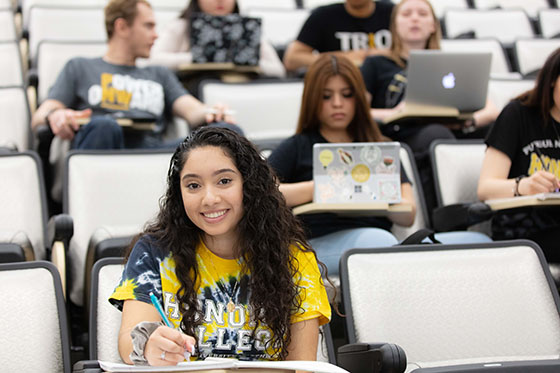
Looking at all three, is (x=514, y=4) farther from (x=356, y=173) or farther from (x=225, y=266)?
(x=225, y=266)

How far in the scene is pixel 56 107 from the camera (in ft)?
11.2

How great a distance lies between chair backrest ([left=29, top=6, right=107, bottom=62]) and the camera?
189 inches

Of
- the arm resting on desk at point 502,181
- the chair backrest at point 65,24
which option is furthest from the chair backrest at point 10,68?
the arm resting on desk at point 502,181

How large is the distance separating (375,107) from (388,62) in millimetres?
212

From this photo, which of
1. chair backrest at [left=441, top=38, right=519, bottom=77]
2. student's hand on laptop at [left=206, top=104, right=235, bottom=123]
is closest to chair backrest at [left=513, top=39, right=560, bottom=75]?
chair backrest at [left=441, top=38, right=519, bottom=77]

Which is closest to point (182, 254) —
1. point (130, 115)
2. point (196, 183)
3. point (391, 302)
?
point (196, 183)

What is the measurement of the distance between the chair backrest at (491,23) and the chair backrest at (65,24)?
229 centimetres

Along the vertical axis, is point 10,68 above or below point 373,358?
above

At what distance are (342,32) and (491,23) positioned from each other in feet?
5.72

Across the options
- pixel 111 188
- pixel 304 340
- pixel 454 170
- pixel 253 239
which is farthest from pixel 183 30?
pixel 304 340

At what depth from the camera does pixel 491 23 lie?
18.8ft

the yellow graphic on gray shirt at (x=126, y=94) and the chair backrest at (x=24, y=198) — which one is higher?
the yellow graphic on gray shirt at (x=126, y=94)

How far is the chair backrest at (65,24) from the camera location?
4.80m

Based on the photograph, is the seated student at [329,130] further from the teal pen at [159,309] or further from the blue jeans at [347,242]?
the teal pen at [159,309]
